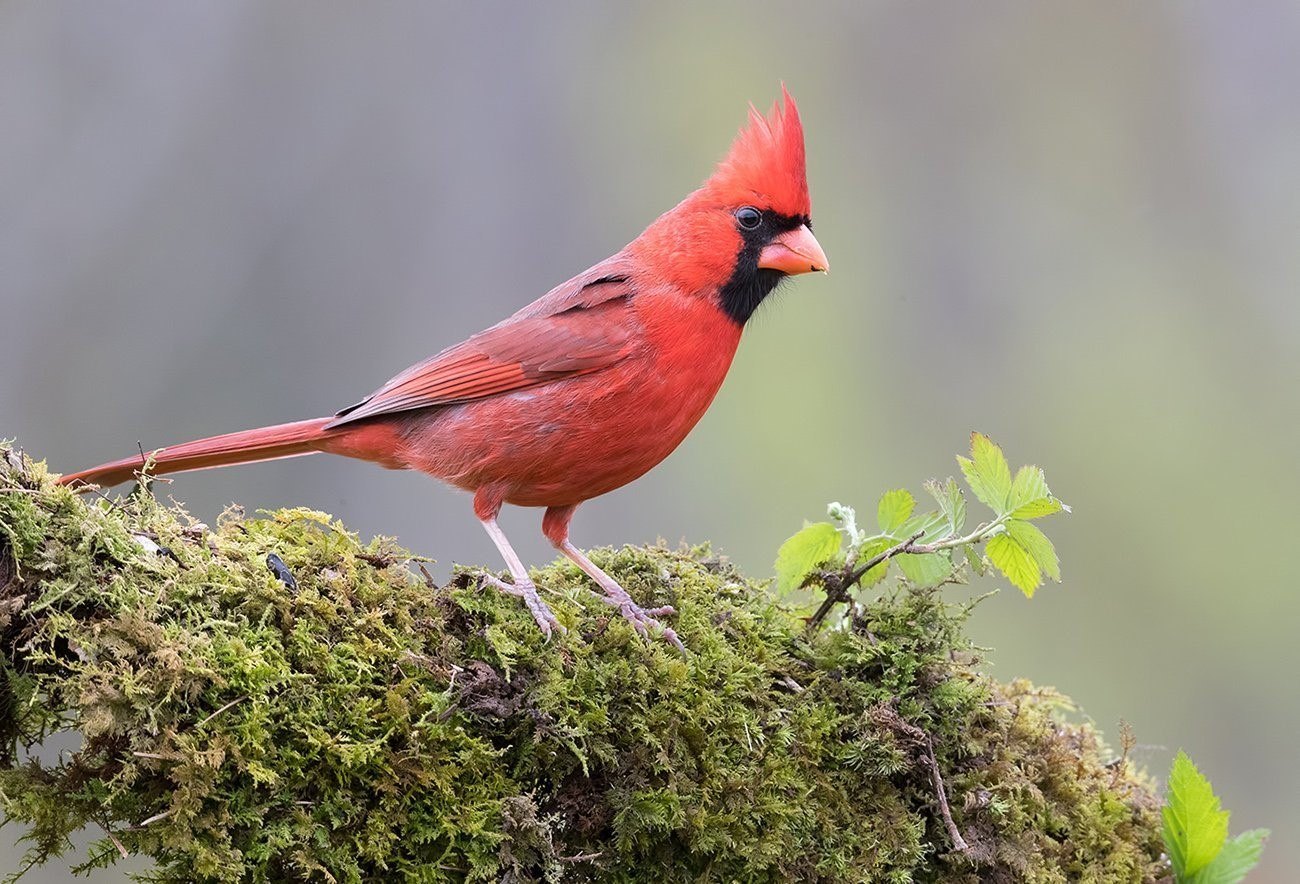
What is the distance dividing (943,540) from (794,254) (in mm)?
1232

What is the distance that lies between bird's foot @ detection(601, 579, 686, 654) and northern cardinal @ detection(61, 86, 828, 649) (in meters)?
0.13

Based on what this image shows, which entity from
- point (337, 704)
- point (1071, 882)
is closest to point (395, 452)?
point (337, 704)

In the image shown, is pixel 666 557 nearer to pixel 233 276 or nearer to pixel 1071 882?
pixel 1071 882

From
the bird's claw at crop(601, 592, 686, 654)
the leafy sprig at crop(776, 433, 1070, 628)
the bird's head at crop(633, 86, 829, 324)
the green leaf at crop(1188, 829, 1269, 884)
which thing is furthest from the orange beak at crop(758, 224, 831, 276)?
the green leaf at crop(1188, 829, 1269, 884)

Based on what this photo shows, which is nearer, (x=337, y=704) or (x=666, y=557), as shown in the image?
(x=337, y=704)

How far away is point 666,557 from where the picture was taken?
3227 mm

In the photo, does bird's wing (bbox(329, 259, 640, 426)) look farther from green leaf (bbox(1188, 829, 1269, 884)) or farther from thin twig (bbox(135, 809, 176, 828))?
green leaf (bbox(1188, 829, 1269, 884))

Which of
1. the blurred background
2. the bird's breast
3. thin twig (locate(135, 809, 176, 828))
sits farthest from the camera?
the blurred background

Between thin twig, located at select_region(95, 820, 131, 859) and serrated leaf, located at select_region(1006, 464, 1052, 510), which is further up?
serrated leaf, located at select_region(1006, 464, 1052, 510)

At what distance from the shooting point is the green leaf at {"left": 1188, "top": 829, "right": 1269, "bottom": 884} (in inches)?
108

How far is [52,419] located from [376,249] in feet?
6.91

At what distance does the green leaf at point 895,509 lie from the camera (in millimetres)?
2863

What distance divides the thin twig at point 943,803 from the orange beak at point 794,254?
60.9 inches

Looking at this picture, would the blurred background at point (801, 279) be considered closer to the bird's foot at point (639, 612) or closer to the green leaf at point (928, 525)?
the bird's foot at point (639, 612)
